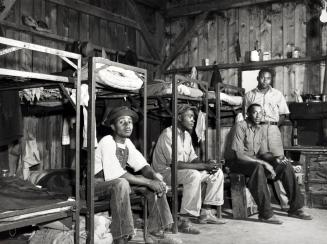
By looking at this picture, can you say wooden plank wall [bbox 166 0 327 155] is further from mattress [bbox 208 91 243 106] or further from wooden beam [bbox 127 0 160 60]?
mattress [bbox 208 91 243 106]

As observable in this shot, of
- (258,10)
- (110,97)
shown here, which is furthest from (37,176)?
(258,10)

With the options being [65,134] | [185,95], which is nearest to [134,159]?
[65,134]

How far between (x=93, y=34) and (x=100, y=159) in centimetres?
386

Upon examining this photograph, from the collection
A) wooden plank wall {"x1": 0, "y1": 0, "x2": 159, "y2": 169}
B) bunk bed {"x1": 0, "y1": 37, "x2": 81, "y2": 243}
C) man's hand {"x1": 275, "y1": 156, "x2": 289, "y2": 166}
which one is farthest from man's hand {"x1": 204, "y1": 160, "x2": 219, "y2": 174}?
wooden plank wall {"x1": 0, "y1": 0, "x2": 159, "y2": 169}

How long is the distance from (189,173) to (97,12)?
154 inches

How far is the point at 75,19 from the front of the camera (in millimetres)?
7621

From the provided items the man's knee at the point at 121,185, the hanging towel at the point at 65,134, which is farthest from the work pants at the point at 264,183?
the hanging towel at the point at 65,134

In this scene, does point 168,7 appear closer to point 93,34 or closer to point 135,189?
point 93,34

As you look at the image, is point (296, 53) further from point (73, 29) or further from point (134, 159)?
point (134, 159)

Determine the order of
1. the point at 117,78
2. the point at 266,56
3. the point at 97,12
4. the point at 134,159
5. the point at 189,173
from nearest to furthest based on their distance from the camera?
the point at 117,78 → the point at 134,159 → the point at 189,173 → the point at 97,12 → the point at 266,56

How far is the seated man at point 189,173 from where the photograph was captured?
5.62 meters

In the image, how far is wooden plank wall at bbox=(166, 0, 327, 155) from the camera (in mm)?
8164

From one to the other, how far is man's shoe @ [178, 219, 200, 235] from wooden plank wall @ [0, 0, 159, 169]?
2.88 metres

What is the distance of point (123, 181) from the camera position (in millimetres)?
4539
